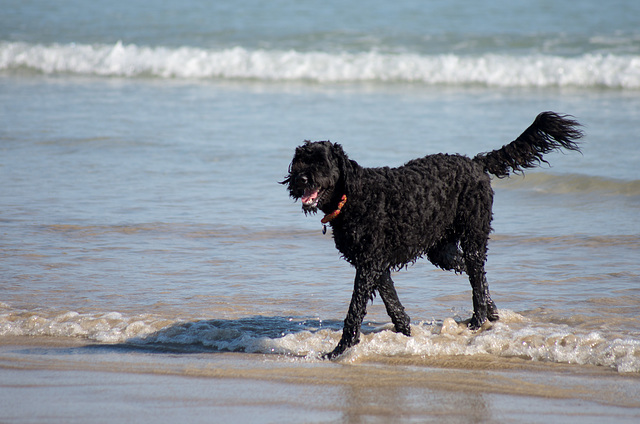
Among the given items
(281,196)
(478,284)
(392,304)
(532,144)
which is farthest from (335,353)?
(281,196)

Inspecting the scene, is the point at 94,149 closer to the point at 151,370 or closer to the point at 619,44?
the point at 151,370

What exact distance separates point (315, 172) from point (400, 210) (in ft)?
2.40

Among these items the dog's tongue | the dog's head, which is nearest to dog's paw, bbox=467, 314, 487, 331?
the dog's head

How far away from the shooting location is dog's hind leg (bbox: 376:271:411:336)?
5.57 metres

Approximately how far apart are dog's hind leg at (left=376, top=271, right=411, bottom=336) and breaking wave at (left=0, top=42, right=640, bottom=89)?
43.6ft

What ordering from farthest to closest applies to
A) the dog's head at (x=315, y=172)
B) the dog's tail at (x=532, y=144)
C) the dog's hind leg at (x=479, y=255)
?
the dog's tail at (x=532, y=144) < the dog's hind leg at (x=479, y=255) < the dog's head at (x=315, y=172)

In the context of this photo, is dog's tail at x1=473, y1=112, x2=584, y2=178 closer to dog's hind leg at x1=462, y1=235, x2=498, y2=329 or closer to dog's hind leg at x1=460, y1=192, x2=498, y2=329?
dog's hind leg at x1=460, y1=192, x2=498, y2=329

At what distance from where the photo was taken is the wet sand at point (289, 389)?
416 centimetres

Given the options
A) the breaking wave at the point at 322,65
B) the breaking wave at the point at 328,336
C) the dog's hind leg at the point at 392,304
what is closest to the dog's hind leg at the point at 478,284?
the breaking wave at the point at 328,336

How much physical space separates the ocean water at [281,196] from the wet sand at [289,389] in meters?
0.07

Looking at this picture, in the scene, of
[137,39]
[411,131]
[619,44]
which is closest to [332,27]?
[137,39]

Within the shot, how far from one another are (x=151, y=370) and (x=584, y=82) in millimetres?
15025

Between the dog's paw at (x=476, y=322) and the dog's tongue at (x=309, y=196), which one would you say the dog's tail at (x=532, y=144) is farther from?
the dog's tongue at (x=309, y=196)

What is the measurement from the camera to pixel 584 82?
17.5 metres
